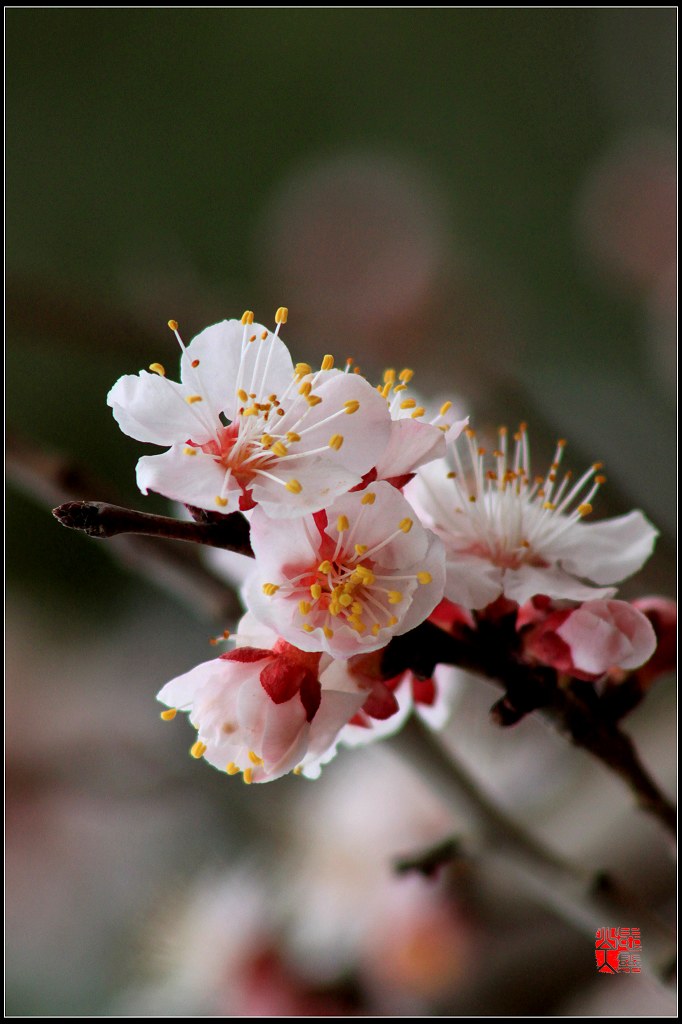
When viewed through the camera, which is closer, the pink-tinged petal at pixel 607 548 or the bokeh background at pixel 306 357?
the pink-tinged petal at pixel 607 548

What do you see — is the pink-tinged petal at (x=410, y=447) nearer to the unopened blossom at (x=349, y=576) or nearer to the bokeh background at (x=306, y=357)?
the unopened blossom at (x=349, y=576)

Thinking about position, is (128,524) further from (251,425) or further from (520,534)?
(520,534)

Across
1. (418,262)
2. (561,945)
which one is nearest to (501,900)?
(561,945)

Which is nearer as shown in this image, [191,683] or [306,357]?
[191,683]

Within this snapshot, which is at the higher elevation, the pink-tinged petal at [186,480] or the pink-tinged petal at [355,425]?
the pink-tinged petal at [355,425]

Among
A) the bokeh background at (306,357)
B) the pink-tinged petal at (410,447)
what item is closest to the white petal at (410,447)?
the pink-tinged petal at (410,447)

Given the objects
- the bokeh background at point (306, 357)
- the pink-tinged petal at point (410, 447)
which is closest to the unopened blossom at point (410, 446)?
the pink-tinged petal at point (410, 447)

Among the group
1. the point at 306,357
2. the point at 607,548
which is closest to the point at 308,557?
the point at 607,548

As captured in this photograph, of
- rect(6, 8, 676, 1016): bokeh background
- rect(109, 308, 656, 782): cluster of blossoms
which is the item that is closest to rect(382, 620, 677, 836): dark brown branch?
rect(109, 308, 656, 782): cluster of blossoms
